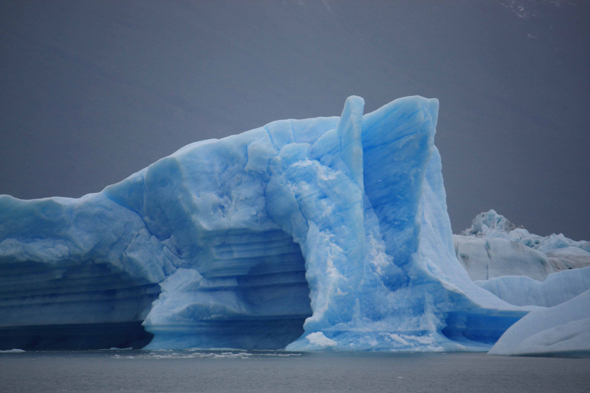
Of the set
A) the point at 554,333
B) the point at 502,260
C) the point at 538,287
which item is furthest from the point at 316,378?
the point at 502,260

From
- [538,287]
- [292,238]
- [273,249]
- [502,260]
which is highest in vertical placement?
[502,260]

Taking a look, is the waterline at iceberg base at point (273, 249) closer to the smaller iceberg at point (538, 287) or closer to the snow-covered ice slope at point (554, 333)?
the snow-covered ice slope at point (554, 333)

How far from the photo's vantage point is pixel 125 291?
10750 mm

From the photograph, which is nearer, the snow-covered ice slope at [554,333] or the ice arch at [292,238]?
the snow-covered ice slope at [554,333]

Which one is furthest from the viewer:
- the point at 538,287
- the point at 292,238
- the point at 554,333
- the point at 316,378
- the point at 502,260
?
the point at 502,260

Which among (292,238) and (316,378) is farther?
(292,238)

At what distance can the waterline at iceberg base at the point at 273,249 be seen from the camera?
828 centimetres

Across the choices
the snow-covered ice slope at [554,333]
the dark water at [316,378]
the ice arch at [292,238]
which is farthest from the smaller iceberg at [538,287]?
the ice arch at [292,238]

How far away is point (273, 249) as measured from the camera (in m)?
9.36

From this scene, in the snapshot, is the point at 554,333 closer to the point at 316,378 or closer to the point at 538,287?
the point at 316,378

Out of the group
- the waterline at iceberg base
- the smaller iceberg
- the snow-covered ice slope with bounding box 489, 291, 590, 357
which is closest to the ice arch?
the waterline at iceberg base

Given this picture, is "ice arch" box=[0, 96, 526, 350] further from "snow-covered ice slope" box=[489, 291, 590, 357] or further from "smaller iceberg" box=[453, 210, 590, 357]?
"smaller iceberg" box=[453, 210, 590, 357]

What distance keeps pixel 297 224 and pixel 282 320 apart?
2152 mm

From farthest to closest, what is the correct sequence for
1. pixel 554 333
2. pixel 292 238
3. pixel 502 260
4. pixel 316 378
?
pixel 502 260 → pixel 292 238 → pixel 554 333 → pixel 316 378
